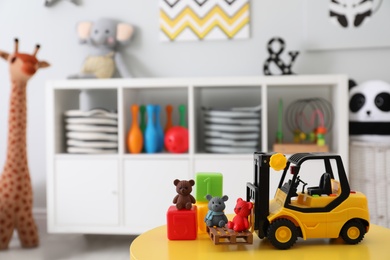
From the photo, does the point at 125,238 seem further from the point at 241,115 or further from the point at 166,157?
the point at 241,115

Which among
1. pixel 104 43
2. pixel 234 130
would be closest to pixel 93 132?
pixel 104 43

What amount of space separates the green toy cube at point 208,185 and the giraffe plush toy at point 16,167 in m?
1.18

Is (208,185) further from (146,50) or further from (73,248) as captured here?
(146,50)

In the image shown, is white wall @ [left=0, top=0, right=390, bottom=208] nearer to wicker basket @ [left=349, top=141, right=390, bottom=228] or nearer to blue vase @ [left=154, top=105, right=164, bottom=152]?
blue vase @ [left=154, top=105, right=164, bottom=152]

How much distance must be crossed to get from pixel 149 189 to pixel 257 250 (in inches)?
46.2

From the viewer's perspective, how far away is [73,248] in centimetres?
252

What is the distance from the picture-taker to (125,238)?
8.94 feet

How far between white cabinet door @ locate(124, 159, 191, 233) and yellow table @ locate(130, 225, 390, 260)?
0.98 m

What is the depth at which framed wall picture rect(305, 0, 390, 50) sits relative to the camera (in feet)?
8.48

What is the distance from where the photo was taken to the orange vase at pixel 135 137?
242cm

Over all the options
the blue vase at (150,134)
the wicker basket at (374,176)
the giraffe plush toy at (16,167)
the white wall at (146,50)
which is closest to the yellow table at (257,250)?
the wicker basket at (374,176)

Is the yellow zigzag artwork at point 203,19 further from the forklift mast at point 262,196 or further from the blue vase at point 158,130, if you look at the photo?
the forklift mast at point 262,196

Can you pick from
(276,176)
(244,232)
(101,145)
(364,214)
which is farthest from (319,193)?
(101,145)

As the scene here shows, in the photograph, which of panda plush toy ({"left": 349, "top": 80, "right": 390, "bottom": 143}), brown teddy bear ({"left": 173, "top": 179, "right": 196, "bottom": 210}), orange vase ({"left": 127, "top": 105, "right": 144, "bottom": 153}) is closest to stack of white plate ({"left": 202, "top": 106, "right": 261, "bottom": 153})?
orange vase ({"left": 127, "top": 105, "right": 144, "bottom": 153})
